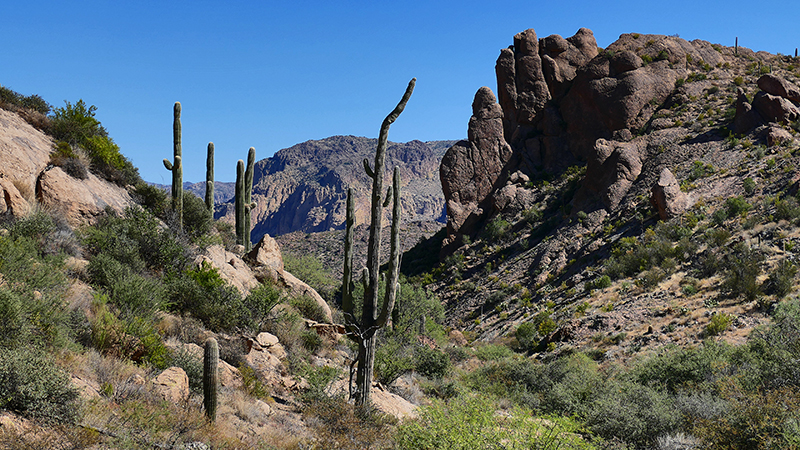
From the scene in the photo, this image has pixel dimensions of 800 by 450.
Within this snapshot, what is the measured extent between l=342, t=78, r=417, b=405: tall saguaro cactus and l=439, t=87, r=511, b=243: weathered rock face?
29.7 meters

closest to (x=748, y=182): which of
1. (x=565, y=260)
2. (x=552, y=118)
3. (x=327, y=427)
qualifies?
(x=565, y=260)

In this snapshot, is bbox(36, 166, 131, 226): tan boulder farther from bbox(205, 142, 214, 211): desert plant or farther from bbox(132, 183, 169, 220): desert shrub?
bbox(205, 142, 214, 211): desert plant

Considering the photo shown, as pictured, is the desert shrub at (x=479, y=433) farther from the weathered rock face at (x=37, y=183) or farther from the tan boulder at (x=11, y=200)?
the weathered rock face at (x=37, y=183)

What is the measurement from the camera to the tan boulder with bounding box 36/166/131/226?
434 inches

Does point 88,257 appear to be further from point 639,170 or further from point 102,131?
point 639,170

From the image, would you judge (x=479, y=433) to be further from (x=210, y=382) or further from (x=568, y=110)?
(x=568, y=110)

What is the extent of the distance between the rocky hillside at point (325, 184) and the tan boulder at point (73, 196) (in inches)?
4137

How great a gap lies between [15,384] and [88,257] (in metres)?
6.09

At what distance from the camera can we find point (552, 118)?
132ft

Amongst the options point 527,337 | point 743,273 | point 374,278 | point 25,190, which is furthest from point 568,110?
point 25,190

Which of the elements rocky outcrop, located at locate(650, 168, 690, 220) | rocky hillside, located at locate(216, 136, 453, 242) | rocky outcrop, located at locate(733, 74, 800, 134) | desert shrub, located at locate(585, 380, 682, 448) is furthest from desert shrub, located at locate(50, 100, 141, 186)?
rocky hillside, located at locate(216, 136, 453, 242)

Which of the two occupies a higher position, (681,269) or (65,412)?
(681,269)

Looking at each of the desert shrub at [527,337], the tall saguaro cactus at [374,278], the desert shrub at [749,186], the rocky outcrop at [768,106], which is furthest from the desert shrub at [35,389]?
the rocky outcrop at [768,106]

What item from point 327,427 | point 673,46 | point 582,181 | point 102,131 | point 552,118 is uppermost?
point 673,46
